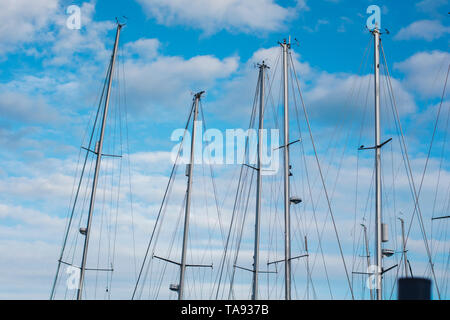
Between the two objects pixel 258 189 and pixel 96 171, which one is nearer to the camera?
pixel 258 189

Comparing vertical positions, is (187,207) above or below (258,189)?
below

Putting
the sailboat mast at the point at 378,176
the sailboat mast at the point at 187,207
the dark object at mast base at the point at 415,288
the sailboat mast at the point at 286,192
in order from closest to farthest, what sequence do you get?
the dark object at mast base at the point at 415,288
the sailboat mast at the point at 378,176
the sailboat mast at the point at 286,192
the sailboat mast at the point at 187,207

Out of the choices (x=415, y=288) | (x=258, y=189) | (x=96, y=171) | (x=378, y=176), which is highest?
(x=96, y=171)

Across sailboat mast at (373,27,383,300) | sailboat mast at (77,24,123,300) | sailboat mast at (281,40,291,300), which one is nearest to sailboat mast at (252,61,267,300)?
sailboat mast at (281,40,291,300)

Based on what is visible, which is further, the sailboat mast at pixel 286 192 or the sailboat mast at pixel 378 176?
the sailboat mast at pixel 286 192

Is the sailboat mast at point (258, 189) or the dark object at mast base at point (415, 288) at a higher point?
the sailboat mast at point (258, 189)

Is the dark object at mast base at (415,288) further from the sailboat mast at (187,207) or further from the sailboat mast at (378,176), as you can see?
the sailboat mast at (187,207)

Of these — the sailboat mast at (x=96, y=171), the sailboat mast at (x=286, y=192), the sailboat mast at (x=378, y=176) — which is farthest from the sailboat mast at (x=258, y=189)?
the sailboat mast at (x=96, y=171)

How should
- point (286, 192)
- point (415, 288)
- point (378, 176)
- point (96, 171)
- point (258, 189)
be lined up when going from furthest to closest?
point (96, 171) < point (258, 189) < point (286, 192) < point (378, 176) < point (415, 288)

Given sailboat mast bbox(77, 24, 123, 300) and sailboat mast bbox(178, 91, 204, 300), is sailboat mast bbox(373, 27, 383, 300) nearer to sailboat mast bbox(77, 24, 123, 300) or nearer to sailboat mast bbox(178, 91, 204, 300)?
sailboat mast bbox(178, 91, 204, 300)

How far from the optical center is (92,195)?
1635 inches

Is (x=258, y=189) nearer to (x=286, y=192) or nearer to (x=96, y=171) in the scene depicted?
(x=286, y=192)

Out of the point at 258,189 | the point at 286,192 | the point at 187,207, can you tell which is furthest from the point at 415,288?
the point at 187,207

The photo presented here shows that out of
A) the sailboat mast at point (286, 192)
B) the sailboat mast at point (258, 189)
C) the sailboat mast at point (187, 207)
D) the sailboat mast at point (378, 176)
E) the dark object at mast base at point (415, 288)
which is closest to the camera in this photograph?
the dark object at mast base at point (415, 288)
